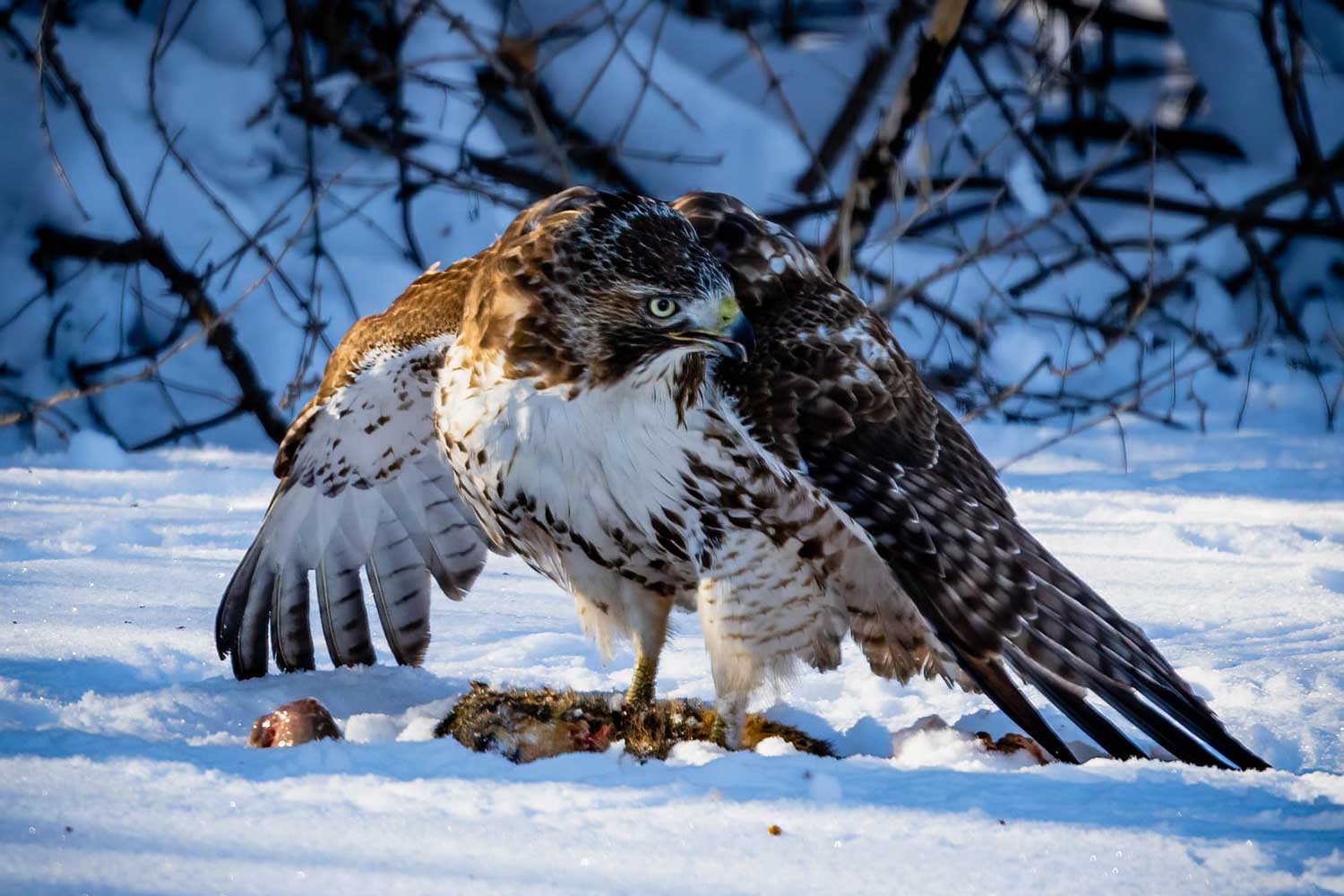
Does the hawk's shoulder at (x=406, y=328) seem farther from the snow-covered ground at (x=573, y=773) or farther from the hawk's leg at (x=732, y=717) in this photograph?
the hawk's leg at (x=732, y=717)

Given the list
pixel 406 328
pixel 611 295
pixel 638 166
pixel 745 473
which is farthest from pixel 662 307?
pixel 638 166

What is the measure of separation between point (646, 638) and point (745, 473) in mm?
556

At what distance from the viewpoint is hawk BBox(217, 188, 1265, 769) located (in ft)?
6.80

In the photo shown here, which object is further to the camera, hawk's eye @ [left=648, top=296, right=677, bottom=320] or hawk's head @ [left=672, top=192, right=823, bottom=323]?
hawk's head @ [left=672, top=192, right=823, bottom=323]

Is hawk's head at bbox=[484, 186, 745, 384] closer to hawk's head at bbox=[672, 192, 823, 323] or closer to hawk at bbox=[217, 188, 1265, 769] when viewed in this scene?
hawk at bbox=[217, 188, 1265, 769]

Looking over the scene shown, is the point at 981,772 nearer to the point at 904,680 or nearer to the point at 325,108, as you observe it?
the point at 904,680

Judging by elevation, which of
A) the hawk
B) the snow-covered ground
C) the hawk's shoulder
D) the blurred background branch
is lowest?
the snow-covered ground

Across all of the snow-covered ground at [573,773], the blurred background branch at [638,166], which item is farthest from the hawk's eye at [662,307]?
the blurred background branch at [638,166]

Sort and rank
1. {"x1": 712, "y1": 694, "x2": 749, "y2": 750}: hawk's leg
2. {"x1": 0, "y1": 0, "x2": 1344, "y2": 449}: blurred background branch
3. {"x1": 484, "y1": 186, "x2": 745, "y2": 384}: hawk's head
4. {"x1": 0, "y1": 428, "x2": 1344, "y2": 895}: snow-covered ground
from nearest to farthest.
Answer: {"x1": 0, "y1": 428, "x2": 1344, "y2": 895}: snow-covered ground < {"x1": 484, "y1": 186, "x2": 745, "y2": 384}: hawk's head < {"x1": 712, "y1": 694, "x2": 749, "y2": 750}: hawk's leg < {"x1": 0, "y1": 0, "x2": 1344, "y2": 449}: blurred background branch

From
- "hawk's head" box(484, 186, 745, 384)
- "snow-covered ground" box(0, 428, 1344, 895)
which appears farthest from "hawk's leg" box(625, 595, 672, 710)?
"hawk's head" box(484, 186, 745, 384)

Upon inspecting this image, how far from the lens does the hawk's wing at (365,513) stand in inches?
105

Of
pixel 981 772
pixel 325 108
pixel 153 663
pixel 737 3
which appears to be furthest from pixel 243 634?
pixel 737 3

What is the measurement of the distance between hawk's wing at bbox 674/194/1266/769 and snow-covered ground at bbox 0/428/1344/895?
191 mm

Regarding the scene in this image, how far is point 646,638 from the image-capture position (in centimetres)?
262
